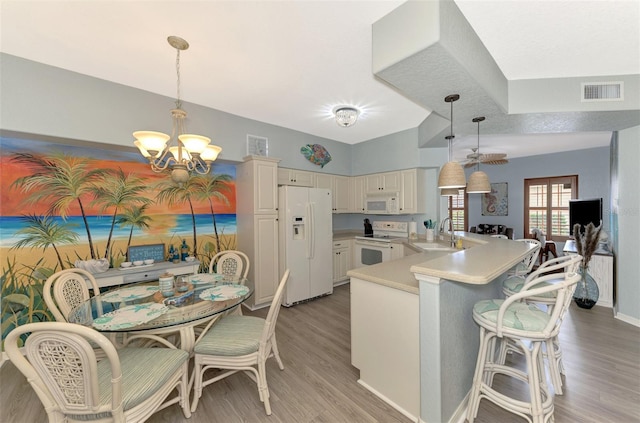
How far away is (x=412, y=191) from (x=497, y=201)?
14.5 feet

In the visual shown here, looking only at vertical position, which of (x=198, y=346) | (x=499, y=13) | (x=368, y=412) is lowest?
(x=368, y=412)

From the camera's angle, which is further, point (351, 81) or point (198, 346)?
point (351, 81)

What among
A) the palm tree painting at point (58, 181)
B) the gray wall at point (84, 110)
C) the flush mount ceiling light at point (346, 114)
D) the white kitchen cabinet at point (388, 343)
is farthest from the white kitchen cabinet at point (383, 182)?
the palm tree painting at point (58, 181)

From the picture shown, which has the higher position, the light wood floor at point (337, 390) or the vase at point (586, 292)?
the vase at point (586, 292)

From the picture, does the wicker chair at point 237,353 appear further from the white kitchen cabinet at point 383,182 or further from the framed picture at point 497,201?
the framed picture at point 497,201

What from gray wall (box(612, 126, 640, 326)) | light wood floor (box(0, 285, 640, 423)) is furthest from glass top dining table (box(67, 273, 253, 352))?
gray wall (box(612, 126, 640, 326))

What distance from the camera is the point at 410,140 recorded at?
417cm

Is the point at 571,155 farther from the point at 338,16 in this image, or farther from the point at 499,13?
the point at 338,16

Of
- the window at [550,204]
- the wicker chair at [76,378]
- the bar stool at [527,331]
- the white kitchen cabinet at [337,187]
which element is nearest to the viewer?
the wicker chair at [76,378]

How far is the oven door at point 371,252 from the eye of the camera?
421 cm

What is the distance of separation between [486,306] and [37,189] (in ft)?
13.6

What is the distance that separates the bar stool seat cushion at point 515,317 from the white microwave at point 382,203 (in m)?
2.82

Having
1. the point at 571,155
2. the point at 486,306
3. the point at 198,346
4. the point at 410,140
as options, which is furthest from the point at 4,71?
the point at 571,155

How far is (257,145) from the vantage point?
12.2 ft
